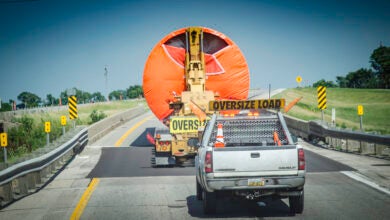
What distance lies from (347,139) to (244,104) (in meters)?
11.8

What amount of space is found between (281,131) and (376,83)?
158 metres

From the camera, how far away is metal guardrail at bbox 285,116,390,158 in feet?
64.1

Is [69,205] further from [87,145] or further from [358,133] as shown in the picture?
[87,145]

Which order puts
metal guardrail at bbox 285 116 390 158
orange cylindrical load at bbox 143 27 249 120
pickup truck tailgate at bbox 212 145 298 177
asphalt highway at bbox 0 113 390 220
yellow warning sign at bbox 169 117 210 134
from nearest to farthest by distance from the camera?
pickup truck tailgate at bbox 212 145 298 177 < asphalt highway at bbox 0 113 390 220 < yellow warning sign at bbox 169 117 210 134 < metal guardrail at bbox 285 116 390 158 < orange cylindrical load at bbox 143 27 249 120

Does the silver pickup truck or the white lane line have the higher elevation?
the silver pickup truck

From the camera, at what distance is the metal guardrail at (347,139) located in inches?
769

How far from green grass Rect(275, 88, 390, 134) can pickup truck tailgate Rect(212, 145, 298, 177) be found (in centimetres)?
3044

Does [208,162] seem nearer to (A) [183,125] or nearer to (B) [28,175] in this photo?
(B) [28,175]

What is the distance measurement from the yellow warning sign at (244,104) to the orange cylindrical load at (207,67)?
30.8 ft

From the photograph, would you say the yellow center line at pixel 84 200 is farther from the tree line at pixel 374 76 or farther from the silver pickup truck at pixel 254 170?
the tree line at pixel 374 76

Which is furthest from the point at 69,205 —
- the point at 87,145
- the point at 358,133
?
the point at 87,145

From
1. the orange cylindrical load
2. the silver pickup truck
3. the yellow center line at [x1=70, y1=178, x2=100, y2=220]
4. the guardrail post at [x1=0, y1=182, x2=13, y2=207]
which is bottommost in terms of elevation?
the yellow center line at [x1=70, y1=178, x2=100, y2=220]

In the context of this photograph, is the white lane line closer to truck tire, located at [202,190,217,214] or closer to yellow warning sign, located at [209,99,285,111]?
yellow warning sign, located at [209,99,285,111]

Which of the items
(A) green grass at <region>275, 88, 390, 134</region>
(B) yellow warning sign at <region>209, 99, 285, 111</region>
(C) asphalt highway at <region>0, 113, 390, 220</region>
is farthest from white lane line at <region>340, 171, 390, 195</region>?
(A) green grass at <region>275, 88, 390, 134</region>
